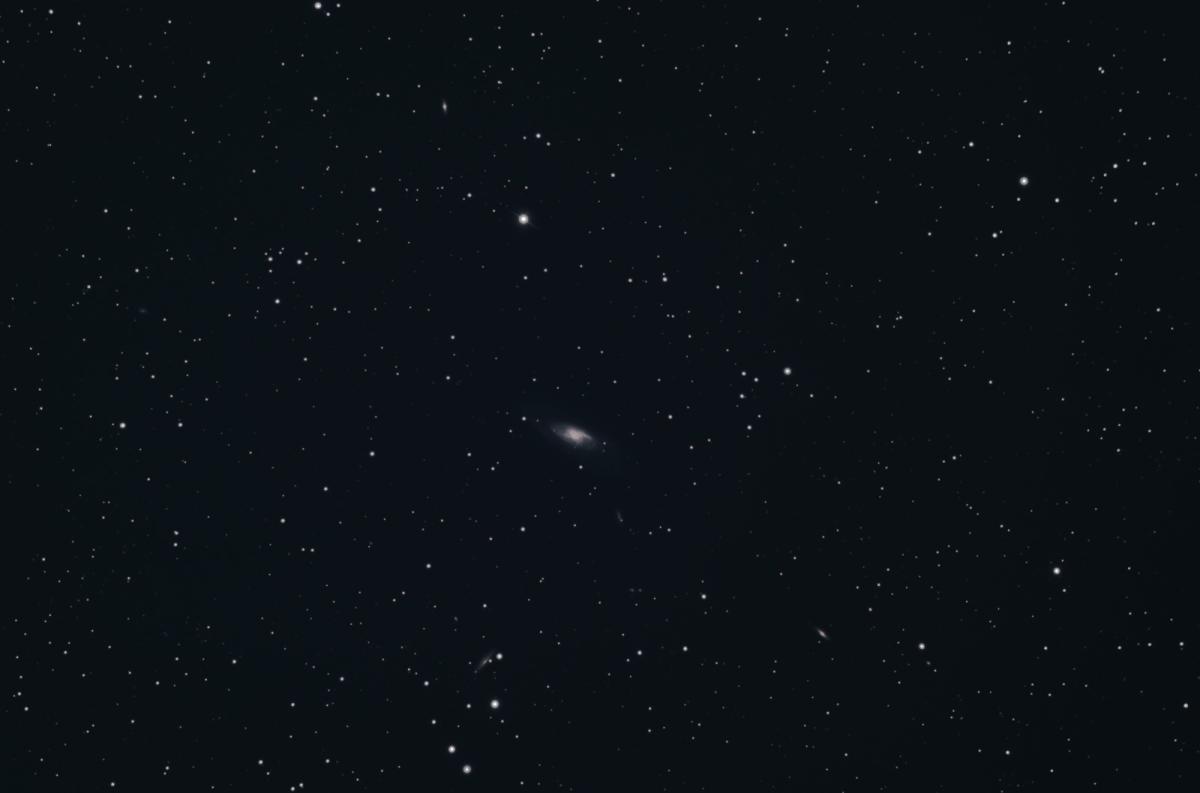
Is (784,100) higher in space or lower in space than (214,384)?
higher

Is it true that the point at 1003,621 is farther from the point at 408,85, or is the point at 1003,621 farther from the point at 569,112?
the point at 408,85

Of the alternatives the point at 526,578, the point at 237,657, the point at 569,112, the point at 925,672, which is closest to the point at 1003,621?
the point at 925,672

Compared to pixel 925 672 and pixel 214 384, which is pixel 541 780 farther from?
pixel 214 384

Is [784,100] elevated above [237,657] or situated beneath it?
elevated above

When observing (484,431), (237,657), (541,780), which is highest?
(484,431)

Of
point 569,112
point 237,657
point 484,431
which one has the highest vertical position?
point 569,112

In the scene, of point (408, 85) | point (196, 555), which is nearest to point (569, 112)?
point (408, 85)
